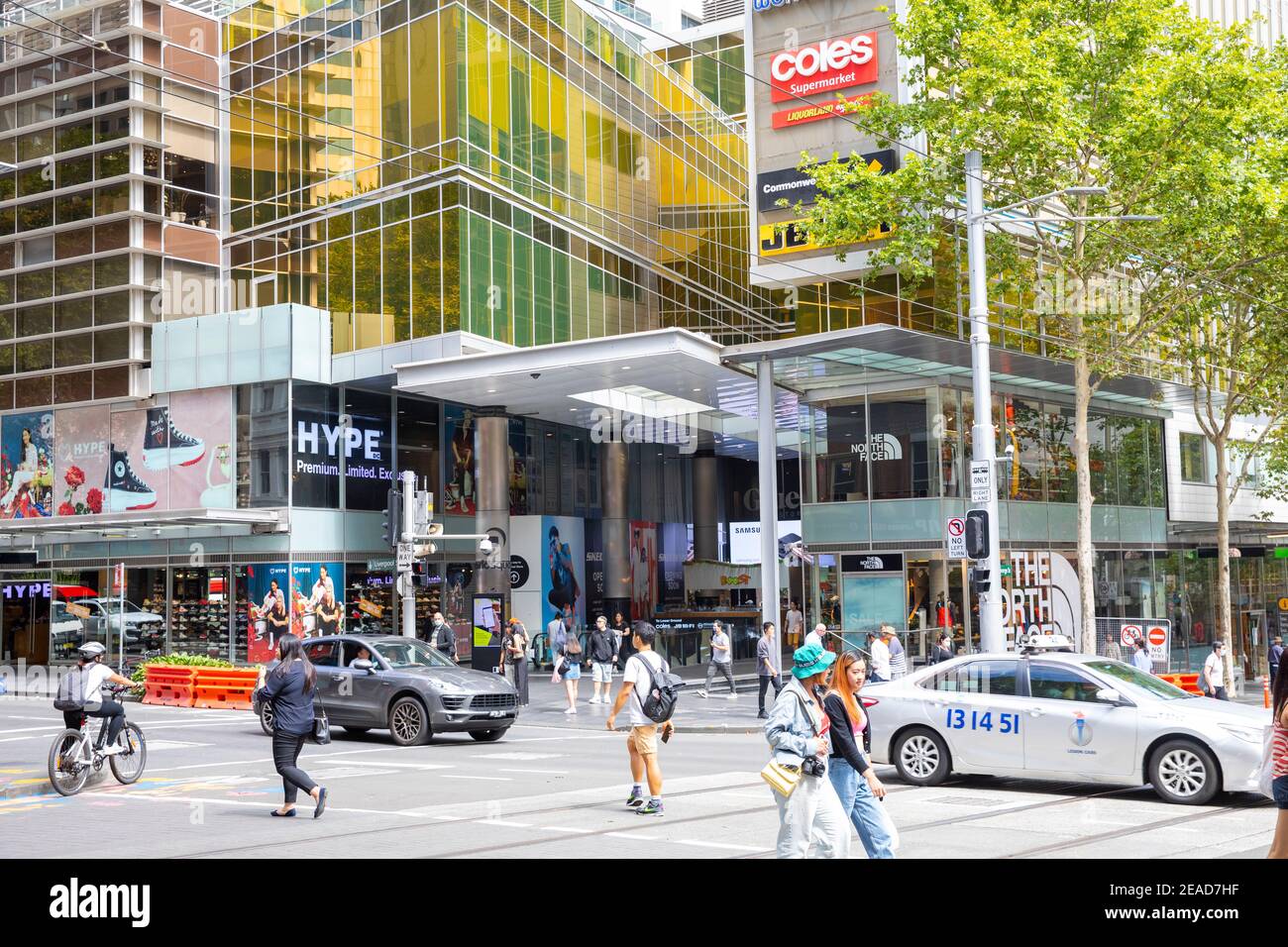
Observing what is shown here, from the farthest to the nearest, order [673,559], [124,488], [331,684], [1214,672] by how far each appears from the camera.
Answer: [673,559] < [124,488] < [1214,672] < [331,684]

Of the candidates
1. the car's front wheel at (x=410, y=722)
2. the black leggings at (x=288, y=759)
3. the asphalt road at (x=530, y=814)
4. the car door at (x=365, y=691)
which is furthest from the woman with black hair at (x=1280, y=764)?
the car door at (x=365, y=691)

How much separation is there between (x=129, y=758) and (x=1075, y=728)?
1080cm

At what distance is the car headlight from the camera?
12625 millimetres

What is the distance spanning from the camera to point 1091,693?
13.4 meters

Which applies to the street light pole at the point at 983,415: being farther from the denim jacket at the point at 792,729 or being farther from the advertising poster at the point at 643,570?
the advertising poster at the point at 643,570

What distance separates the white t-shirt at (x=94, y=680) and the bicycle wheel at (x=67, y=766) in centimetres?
46

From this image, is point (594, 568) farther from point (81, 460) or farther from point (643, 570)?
point (81, 460)

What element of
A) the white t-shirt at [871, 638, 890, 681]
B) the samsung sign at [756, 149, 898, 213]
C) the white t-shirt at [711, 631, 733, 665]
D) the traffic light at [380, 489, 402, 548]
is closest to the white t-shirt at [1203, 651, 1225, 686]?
the white t-shirt at [871, 638, 890, 681]

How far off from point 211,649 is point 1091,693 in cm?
3009

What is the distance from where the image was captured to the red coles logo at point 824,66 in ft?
104

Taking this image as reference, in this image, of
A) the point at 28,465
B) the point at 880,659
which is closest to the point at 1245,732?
the point at 880,659

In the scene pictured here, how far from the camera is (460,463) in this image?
133 feet

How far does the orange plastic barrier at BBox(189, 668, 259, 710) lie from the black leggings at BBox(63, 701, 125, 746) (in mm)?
12442

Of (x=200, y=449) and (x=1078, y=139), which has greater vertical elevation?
(x=1078, y=139)
